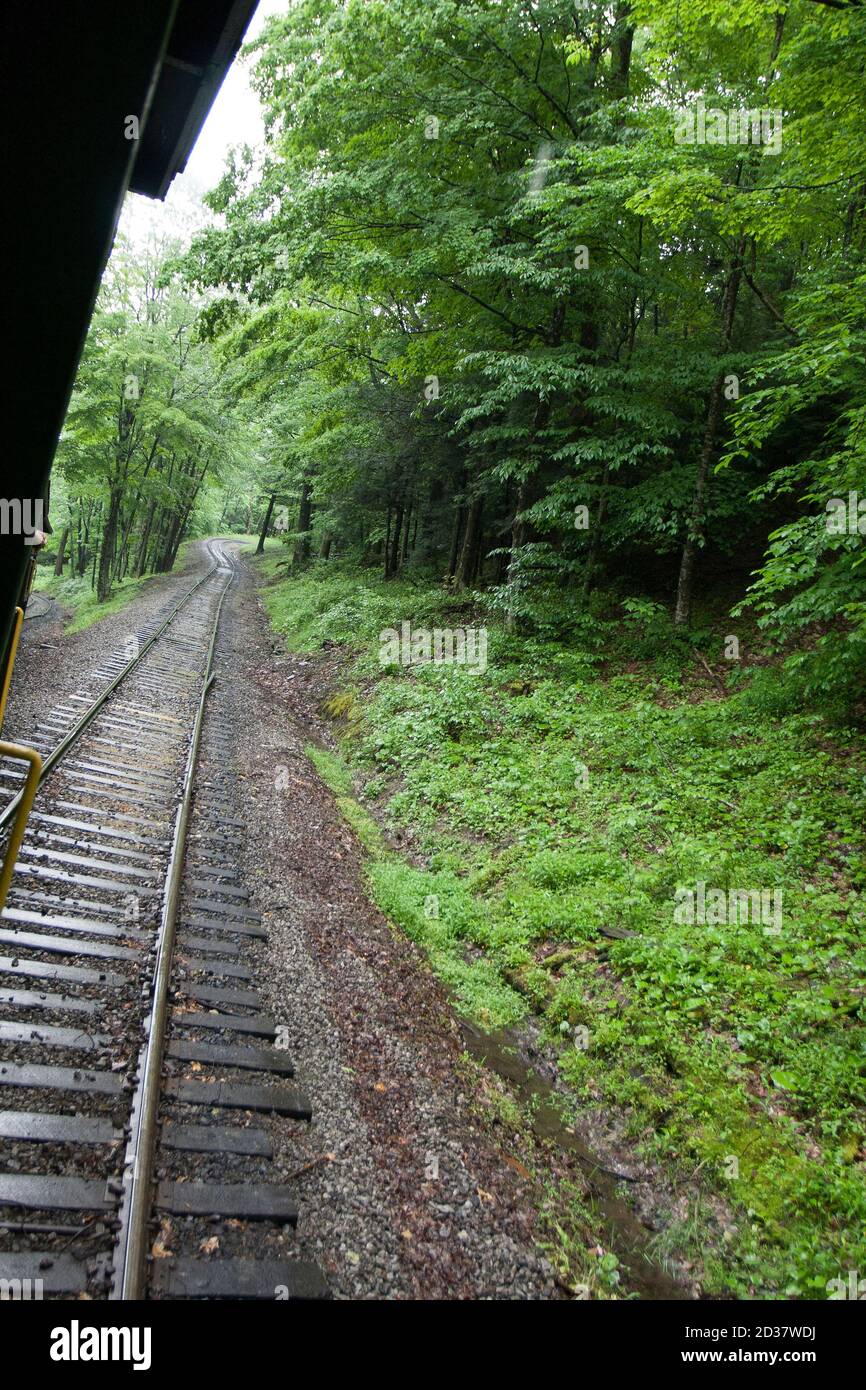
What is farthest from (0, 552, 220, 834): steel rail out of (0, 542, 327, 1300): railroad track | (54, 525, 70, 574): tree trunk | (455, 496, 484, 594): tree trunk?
(54, 525, 70, 574): tree trunk

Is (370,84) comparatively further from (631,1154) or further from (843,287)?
(631,1154)

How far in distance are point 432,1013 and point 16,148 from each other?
21.0 feet

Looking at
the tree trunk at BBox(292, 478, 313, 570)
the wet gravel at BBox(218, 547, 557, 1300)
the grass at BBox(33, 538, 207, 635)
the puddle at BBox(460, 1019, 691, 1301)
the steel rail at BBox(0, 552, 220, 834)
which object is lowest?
the puddle at BBox(460, 1019, 691, 1301)

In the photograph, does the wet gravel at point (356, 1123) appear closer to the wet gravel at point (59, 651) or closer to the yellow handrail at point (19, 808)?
the yellow handrail at point (19, 808)

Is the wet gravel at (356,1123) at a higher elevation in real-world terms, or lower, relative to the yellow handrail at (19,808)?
lower

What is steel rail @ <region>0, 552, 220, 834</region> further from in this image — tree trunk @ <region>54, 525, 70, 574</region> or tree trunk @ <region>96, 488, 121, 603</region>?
tree trunk @ <region>54, 525, 70, 574</region>

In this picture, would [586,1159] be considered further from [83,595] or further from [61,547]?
[61,547]

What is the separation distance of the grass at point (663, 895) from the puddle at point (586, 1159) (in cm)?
26

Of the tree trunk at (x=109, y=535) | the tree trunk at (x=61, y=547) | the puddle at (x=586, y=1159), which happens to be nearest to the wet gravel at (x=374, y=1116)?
the puddle at (x=586, y=1159)

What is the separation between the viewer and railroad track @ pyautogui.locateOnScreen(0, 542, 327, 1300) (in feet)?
10.7

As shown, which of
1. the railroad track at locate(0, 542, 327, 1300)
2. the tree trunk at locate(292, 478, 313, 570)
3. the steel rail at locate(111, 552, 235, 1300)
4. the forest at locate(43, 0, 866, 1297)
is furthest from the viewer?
the tree trunk at locate(292, 478, 313, 570)

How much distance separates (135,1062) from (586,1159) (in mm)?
3452

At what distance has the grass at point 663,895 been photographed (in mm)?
4734

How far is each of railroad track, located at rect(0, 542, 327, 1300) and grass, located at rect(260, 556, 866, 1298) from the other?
2.45 m
